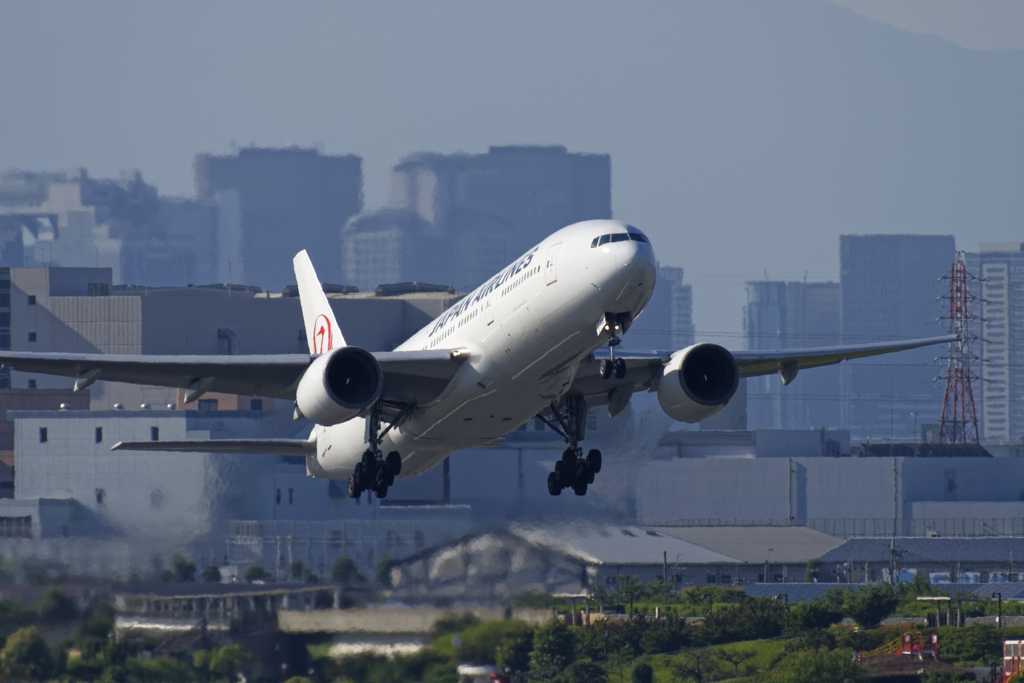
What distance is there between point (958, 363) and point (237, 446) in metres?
93.3

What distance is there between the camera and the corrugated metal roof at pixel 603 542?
5269 cm

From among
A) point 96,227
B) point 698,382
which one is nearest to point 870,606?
point 698,382

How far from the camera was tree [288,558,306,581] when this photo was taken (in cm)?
4878

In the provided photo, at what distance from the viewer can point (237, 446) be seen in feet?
134

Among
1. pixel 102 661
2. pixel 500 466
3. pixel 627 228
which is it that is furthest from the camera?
pixel 500 466

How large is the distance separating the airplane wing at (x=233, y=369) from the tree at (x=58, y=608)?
35.8 feet

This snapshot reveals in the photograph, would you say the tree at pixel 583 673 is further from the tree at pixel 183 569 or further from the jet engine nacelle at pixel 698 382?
the jet engine nacelle at pixel 698 382

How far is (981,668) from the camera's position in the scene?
5256 centimetres

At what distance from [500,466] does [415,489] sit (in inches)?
292

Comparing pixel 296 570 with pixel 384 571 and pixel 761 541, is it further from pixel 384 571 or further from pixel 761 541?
pixel 761 541

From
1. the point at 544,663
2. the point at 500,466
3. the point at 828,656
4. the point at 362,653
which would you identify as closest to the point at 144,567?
the point at 362,653

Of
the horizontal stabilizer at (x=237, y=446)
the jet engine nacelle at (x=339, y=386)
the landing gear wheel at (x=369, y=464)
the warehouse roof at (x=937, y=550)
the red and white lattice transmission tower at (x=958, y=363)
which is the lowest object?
the warehouse roof at (x=937, y=550)

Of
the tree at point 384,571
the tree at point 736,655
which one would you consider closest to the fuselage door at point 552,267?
the tree at point 384,571

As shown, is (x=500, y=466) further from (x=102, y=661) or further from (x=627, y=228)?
(x=627, y=228)
